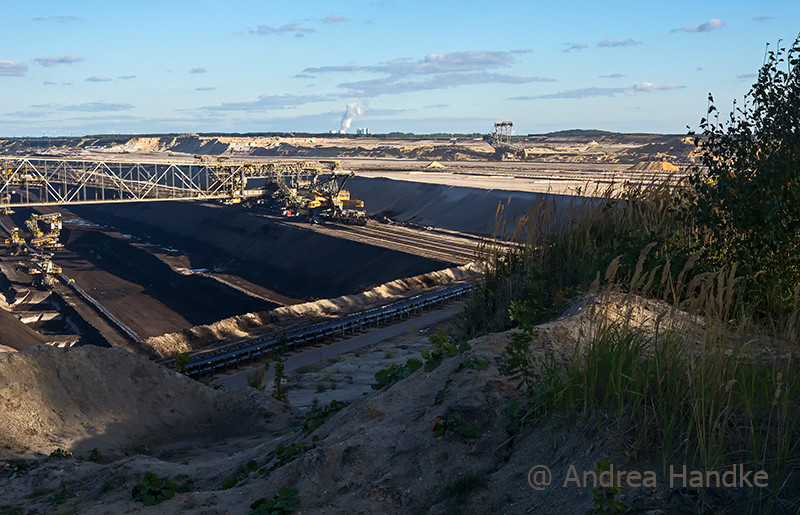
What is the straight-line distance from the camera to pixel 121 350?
16812 millimetres

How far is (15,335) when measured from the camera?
128ft

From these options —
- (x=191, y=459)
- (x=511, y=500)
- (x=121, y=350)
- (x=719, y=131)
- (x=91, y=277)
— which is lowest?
(x=91, y=277)

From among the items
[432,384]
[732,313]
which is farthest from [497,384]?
[732,313]

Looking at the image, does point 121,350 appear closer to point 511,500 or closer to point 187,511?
point 187,511

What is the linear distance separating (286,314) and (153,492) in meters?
33.3

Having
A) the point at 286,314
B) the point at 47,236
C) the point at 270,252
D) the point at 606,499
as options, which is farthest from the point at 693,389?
the point at 47,236

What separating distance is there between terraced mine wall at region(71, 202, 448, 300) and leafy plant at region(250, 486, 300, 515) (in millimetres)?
45935

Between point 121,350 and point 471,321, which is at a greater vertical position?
point 471,321

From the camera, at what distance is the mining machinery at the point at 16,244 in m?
71.5

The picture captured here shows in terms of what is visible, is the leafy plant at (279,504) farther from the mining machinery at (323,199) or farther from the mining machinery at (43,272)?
the mining machinery at (323,199)

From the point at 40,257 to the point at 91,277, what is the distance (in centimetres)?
554

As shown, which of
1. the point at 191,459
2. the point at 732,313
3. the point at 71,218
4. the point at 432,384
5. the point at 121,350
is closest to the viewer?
the point at 432,384

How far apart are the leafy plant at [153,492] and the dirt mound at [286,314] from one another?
21.8m

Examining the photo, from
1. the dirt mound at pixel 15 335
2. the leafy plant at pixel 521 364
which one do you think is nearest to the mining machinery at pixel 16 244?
the dirt mound at pixel 15 335
